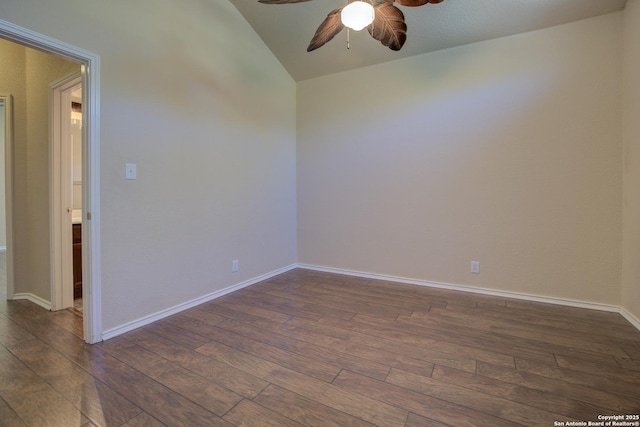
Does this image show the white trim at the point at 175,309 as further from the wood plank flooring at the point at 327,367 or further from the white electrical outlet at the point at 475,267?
the white electrical outlet at the point at 475,267

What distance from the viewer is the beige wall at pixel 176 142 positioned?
2047mm

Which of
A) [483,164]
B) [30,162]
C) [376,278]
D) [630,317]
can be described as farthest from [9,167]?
[630,317]

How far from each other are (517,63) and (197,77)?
3.12m

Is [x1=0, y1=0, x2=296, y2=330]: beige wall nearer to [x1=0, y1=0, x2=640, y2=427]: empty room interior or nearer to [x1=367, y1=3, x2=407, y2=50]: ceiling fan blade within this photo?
[x1=0, y1=0, x2=640, y2=427]: empty room interior

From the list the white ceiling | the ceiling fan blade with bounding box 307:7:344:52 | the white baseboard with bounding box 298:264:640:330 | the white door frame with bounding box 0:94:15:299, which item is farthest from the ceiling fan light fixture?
the white door frame with bounding box 0:94:15:299

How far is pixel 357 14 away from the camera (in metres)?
1.56

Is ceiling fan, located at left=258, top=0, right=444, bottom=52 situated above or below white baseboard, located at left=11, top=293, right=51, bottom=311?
above

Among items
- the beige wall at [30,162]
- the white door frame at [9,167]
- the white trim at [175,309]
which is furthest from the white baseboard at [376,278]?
the white door frame at [9,167]

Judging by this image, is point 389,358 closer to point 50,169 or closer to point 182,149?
point 182,149

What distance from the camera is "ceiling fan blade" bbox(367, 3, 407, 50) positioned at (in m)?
1.69

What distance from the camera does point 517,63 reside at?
2.78 m

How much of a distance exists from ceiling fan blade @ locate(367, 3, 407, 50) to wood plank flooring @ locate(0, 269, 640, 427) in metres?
2.10

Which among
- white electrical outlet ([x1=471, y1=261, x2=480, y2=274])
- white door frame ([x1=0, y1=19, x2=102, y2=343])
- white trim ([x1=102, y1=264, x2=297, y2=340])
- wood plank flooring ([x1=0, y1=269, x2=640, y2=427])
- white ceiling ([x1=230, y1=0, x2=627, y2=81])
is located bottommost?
wood plank flooring ([x1=0, y1=269, x2=640, y2=427])

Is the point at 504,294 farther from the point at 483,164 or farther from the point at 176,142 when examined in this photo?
the point at 176,142
